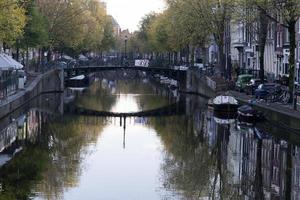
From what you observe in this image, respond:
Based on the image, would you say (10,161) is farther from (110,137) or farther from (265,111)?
(265,111)

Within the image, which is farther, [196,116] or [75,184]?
[196,116]

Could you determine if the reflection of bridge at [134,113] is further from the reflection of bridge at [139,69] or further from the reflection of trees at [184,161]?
the reflection of bridge at [139,69]

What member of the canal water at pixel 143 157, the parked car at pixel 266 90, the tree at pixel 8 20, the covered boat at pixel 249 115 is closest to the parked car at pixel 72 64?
the canal water at pixel 143 157

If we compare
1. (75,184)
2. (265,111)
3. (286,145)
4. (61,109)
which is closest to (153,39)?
(61,109)

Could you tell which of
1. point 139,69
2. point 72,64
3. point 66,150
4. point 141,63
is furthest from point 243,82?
point 66,150

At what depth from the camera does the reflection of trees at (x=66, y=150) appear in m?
30.5

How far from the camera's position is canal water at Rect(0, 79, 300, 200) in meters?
29.5

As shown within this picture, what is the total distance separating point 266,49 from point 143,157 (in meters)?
52.1

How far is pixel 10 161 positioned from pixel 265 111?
76.7ft

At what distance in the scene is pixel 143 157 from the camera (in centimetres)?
3959

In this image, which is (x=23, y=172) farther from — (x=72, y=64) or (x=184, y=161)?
(x=72, y=64)

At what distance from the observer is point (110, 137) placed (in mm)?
49188

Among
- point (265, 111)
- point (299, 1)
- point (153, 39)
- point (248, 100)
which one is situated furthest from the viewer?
point (153, 39)

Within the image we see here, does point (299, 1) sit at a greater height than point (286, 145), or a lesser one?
greater
